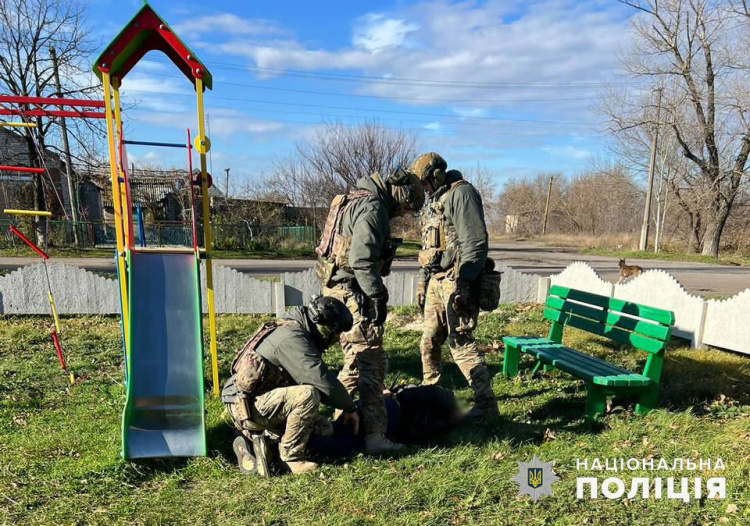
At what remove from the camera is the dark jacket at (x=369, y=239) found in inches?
132

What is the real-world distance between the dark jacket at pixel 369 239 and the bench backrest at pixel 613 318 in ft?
7.82

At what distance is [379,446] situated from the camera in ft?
11.2

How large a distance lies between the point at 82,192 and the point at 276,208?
1152 cm

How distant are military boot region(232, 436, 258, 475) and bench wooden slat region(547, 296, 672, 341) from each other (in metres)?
3.29

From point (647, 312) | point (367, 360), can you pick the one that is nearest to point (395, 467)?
point (367, 360)

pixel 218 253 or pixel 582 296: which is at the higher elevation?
pixel 582 296

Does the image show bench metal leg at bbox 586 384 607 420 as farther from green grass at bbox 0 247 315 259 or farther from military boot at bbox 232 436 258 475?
green grass at bbox 0 247 315 259

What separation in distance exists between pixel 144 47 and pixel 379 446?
376 cm

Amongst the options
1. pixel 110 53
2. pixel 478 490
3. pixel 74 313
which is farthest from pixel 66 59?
pixel 478 490

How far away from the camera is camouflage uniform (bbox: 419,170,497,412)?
3883 millimetres

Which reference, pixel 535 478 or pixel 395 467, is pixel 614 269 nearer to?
pixel 535 478

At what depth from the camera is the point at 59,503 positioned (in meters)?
2.78

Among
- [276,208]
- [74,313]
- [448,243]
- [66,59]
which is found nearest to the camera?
[448,243]

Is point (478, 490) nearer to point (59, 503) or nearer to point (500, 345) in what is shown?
point (59, 503)
